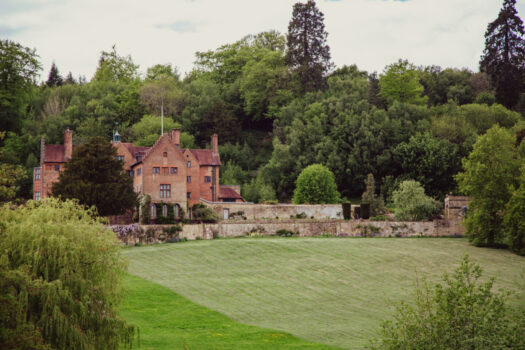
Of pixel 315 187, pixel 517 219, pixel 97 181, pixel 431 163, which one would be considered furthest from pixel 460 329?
pixel 431 163

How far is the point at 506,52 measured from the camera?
106 m

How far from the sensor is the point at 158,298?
44.8 m

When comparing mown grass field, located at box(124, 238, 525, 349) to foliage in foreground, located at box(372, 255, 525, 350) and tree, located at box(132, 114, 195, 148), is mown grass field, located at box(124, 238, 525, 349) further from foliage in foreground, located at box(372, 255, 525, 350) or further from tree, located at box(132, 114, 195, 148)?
tree, located at box(132, 114, 195, 148)

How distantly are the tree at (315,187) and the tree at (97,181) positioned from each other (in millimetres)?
25016

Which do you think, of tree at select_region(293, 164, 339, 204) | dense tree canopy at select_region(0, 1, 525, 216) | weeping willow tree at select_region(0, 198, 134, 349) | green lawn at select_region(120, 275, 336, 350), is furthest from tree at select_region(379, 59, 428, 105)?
weeping willow tree at select_region(0, 198, 134, 349)

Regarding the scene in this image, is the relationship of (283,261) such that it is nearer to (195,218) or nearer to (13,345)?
(195,218)

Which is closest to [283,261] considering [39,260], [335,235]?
[335,235]

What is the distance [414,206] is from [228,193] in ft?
84.3

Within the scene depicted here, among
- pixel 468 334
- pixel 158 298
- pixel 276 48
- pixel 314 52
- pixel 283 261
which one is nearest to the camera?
pixel 468 334

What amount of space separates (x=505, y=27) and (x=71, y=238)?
9149cm

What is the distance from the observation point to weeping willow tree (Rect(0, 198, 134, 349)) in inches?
975

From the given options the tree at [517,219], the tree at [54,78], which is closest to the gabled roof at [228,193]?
the tree at [517,219]

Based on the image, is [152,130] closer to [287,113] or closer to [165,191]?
[287,113]

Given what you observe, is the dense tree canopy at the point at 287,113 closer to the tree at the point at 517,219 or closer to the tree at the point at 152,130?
the tree at the point at 152,130
